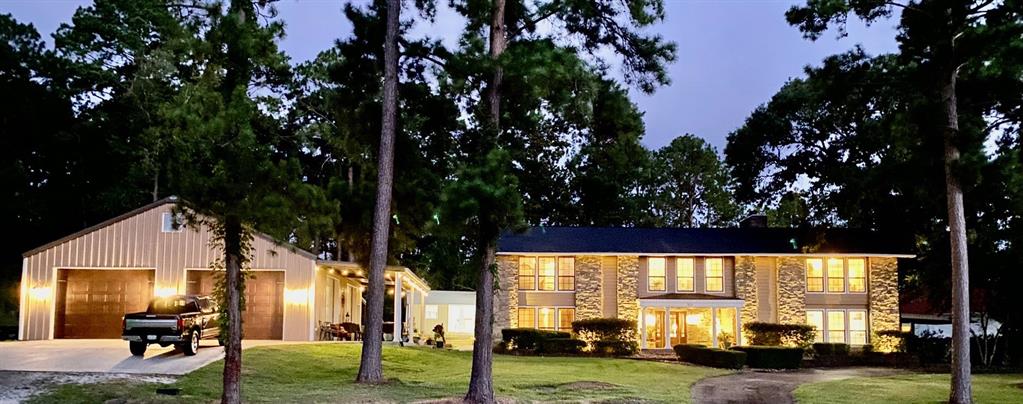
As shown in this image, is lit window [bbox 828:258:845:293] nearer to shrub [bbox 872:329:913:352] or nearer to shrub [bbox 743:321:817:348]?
shrub [bbox 872:329:913:352]

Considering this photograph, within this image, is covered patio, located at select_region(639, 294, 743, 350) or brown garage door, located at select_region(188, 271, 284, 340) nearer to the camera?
brown garage door, located at select_region(188, 271, 284, 340)

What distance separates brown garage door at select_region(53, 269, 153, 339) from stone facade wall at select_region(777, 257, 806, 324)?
21842mm

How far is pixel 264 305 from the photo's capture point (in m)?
29.5

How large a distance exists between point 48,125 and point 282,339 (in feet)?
63.0

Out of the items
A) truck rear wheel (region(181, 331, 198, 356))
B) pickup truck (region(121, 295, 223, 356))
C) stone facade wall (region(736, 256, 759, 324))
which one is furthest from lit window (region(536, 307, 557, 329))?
truck rear wheel (region(181, 331, 198, 356))

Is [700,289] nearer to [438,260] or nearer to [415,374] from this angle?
[415,374]

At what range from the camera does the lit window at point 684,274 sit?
33.9 metres

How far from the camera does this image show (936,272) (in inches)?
1332

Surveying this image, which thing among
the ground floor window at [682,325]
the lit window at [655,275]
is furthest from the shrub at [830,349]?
the lit window at [655,275]

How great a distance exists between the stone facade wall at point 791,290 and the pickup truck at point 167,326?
20.9 metres

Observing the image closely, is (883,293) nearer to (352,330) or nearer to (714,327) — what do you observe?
(714,327)

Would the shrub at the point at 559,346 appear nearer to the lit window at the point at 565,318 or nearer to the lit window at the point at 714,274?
the lit window at the point at 565,318

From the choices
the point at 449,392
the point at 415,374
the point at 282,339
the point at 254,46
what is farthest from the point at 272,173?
the point at 282,339

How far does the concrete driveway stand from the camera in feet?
59.0
